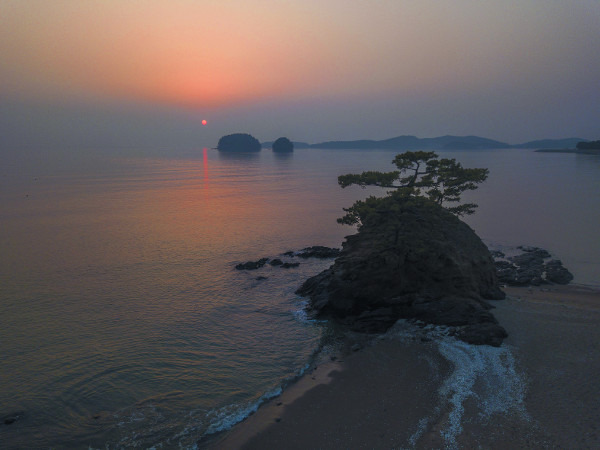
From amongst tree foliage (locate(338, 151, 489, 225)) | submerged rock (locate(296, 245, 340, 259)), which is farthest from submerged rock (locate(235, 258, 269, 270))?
tree foliage (locate(338, 151, 489, 225))

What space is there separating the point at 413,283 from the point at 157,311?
18.8 meters

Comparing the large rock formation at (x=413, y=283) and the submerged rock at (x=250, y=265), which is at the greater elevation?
the large rock formation at (x=413, y=283)

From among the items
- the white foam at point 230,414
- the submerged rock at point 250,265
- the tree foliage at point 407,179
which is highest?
the tree foliage at point 407,179

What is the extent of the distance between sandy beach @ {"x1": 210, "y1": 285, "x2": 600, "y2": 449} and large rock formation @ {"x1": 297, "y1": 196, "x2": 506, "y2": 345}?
1477 millimetres

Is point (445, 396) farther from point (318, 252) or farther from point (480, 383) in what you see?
point (318, 252)

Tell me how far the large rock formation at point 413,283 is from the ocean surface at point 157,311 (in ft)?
10.2

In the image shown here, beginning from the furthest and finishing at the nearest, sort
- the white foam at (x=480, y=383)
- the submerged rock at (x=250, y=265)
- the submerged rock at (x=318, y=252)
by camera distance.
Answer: the submerged rock at (x=318, y=252), the submerged rock at (x=250, y=265), the white foam at (x=480, y=383)

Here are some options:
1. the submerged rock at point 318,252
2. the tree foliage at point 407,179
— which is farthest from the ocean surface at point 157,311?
the tree foliage at point 407,179

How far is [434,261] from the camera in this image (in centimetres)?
2516

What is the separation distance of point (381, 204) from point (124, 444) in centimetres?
2343

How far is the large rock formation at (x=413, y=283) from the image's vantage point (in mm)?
23156

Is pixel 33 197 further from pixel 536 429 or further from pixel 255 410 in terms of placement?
pixel 536 429

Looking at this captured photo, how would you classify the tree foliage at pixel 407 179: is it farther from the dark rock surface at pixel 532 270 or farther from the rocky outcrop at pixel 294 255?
the dark rock surface at pixel 532 270

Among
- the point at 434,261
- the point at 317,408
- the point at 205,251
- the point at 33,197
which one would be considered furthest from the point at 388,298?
the point at 33,197
